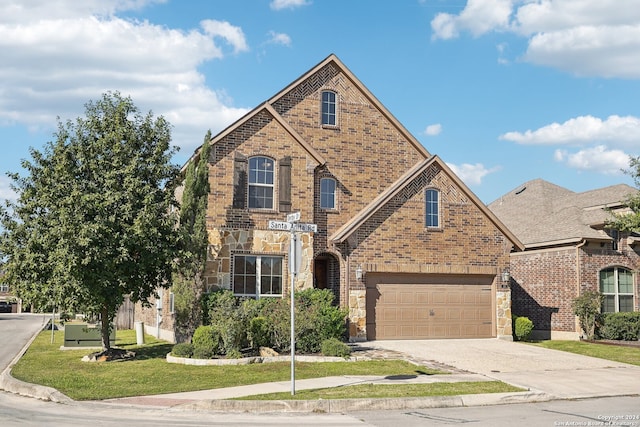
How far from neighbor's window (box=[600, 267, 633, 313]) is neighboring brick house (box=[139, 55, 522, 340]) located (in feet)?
16.3

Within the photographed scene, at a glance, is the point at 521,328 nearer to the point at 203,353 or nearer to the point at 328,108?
the point at 328,108

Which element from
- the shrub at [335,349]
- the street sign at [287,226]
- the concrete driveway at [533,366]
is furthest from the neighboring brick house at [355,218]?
the street sign at [287,226]

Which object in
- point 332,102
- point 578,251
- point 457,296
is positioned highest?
point 332,102

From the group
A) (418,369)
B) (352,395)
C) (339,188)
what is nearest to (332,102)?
(339,188)

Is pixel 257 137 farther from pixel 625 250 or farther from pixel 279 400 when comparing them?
pixel 625 250

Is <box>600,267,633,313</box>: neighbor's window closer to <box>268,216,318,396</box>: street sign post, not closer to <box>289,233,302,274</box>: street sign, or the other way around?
<box>268,216,318,396</box>: street sign post

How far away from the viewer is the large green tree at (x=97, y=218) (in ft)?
57.0

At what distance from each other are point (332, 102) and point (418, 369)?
12661mm

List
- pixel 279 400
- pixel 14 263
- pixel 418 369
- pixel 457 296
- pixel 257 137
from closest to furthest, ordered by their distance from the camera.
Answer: pixel 279 400, pixel 418 369, pixel 14 263, pixel 257 137, pixel 457 296

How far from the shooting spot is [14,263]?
17.9m

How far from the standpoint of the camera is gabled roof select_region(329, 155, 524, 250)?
2312 cm

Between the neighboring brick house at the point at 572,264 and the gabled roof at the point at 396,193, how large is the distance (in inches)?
128

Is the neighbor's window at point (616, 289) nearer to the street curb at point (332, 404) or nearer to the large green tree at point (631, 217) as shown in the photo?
the large green tree at point (631, 217)

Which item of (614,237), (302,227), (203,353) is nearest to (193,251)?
(203,353)
